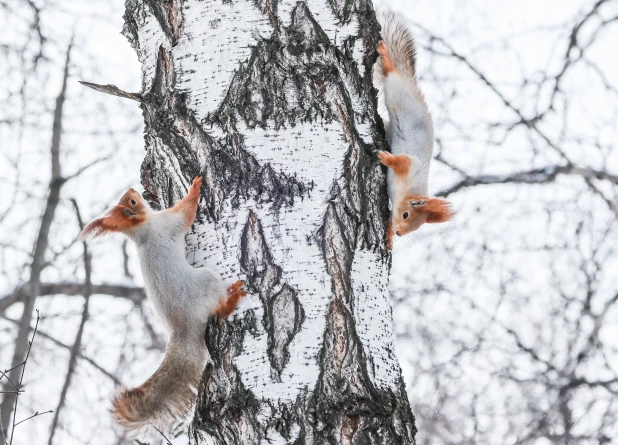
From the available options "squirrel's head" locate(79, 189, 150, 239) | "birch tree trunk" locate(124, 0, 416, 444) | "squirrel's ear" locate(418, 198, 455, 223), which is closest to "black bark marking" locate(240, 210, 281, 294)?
"birch tree trunk" locate(124, 0, 416, 444)

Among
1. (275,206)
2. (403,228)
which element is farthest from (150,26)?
(403,228)

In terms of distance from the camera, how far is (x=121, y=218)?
2018mm

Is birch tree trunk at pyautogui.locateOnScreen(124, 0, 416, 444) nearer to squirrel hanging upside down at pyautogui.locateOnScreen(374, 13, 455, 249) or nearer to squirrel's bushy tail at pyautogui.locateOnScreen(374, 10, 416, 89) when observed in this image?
squirrel hanging upside down at pyautogui.locateOnScreen(374, 13, 455, 249)

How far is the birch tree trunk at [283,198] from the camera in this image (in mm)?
1545

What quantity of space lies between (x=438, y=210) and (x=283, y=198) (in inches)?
53.4

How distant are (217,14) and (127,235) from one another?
22.3 inches

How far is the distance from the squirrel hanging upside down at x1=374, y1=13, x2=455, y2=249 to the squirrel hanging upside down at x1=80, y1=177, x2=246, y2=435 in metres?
0.87

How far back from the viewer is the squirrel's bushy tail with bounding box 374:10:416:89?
2.94 meters

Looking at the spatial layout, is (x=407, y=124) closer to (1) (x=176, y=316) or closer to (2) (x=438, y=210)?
(2) (x=438, y=210)

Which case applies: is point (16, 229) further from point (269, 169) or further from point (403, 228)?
point (269, 169)

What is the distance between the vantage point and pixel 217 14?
1814 millimetres

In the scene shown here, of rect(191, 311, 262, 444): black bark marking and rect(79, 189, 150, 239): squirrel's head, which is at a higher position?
rect(79, 189, 150, 239): squirrel's head

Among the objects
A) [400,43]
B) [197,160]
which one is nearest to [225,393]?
[197,160]

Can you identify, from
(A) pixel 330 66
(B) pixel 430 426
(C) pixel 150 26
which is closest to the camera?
(A) pixel 330 66
